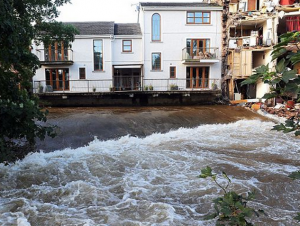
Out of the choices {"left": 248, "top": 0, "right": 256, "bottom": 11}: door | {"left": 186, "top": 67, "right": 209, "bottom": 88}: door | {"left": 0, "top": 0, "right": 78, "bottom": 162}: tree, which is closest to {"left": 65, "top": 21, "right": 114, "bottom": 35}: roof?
{"left": 186, "top": 67, "right": 209, "bottom": 88}: door

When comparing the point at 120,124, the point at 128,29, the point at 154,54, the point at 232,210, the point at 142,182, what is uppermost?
the point at 128,29

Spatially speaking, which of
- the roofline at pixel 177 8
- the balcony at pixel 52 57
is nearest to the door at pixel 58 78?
the balcony at pixel 52 57

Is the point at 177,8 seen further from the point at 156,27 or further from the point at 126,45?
the point at 126,45

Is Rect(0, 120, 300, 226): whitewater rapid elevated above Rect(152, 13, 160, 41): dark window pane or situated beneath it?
situated beneath

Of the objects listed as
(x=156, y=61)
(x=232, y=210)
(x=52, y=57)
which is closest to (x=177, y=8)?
(x=156, y=61)

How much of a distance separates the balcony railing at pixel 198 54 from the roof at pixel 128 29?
4.77 meters

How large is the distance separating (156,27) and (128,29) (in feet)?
10.2

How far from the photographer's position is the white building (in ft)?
78.5

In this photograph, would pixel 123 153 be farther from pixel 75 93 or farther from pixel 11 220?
pixel 75 93

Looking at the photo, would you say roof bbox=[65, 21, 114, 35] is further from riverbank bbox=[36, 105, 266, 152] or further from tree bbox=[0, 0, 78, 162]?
tree bbox=[0, 0, 78, 162]

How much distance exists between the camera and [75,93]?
21.9 m

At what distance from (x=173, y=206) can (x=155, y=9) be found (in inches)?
859

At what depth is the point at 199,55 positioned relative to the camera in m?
24.0

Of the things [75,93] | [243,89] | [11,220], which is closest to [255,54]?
[243,89]
